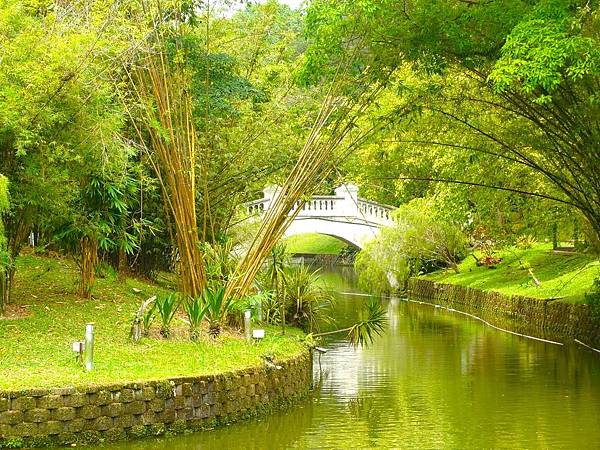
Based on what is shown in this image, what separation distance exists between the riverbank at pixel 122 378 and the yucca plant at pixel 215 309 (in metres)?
0.22

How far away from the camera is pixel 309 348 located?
15.7 metres

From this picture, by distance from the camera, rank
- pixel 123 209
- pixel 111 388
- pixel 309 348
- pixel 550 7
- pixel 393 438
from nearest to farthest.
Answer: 1. pixel 111 388
2. pixel 393 438
3. pixel 550 7
4. pixel 309 348
5. pixel 123 209

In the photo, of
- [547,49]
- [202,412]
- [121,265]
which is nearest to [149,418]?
[202,412]

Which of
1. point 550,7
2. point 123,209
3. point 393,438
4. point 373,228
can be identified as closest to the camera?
point 393,438

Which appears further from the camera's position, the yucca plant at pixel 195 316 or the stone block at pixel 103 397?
the yucca plant at pixel 195 316

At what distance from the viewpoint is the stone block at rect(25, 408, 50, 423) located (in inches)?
428

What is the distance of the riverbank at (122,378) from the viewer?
10977mm

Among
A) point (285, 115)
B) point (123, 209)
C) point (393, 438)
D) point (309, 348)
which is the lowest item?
point (393, 438)

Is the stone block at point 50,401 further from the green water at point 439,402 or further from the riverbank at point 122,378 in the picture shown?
the green water at point 439,402

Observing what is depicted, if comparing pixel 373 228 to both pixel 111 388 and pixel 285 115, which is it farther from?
pixel 111 388

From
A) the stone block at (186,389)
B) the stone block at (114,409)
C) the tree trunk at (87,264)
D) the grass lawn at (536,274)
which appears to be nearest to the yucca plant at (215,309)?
the stone block at (186,389)

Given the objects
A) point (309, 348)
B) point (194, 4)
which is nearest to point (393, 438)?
point (309, 348)

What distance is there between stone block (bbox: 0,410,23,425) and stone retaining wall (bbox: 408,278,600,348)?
43.0 ft

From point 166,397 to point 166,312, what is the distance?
2.73m
